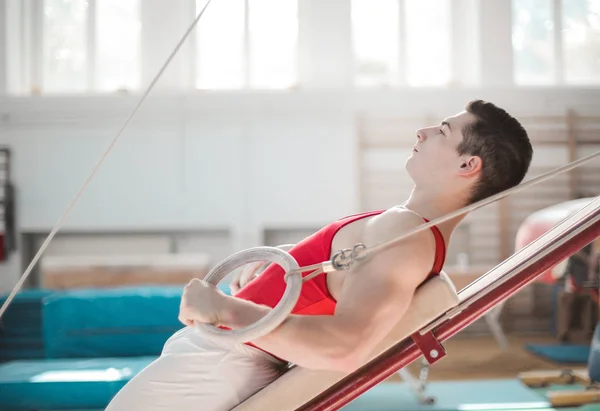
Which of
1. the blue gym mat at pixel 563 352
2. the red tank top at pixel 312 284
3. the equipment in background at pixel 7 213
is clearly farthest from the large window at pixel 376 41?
the red tank top at pixel 312 284

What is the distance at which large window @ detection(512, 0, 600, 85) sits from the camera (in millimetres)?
5641

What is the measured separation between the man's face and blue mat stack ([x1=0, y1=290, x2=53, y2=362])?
3.20 metres

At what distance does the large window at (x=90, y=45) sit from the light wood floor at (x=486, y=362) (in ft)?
13.0

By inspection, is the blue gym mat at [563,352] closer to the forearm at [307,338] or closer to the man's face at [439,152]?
the man's face at [439,152]

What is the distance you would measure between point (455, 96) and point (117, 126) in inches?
131

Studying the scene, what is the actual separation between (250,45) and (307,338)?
524 cm

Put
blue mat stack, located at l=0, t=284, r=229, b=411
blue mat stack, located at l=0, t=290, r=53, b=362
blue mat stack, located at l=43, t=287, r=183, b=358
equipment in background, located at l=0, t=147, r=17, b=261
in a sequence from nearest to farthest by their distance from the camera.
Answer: blue mat stack, located at l=0, t=284, r=229, b=411, blue mat stack, located at l=43, t=287, r=183, b=358, blue mat stack, located at l=0, t=290, r=53, b=362, equipment in background, located at l=0, t=147, r=17, b=261

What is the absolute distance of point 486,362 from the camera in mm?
3904

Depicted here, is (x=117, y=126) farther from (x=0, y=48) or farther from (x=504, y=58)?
(x=504, y=58)

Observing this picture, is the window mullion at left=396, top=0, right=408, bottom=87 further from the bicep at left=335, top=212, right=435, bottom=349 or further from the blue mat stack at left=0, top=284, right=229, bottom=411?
the bicep at left=335, top=212, right=435, bottom=349

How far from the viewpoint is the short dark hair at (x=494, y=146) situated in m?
0.95

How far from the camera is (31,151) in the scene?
547cm

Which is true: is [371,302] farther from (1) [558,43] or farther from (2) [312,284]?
(1) [558,43]

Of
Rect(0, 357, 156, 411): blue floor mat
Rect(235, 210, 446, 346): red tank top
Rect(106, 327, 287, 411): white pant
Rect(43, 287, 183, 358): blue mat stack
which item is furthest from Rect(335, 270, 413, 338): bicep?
Rect(43, 287, 183, 358): blue mat stack
